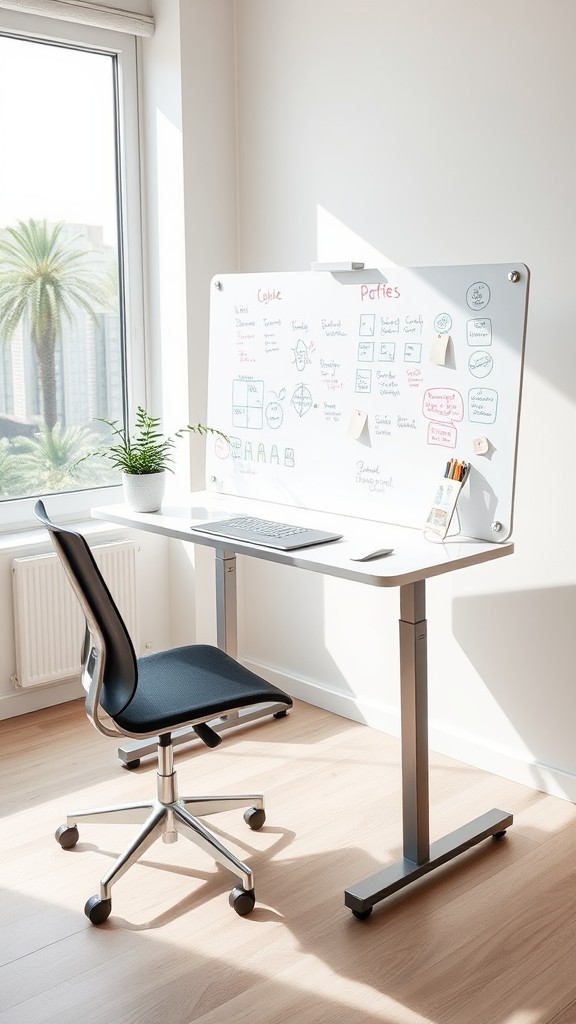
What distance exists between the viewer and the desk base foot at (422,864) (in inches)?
94.3

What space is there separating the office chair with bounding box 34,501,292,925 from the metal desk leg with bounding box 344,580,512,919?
0.30 meters

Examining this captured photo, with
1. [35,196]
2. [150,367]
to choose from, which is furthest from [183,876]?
[35,196]

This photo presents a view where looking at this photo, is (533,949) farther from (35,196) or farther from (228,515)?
(35,196)

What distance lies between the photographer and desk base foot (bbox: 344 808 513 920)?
2395 millimetres

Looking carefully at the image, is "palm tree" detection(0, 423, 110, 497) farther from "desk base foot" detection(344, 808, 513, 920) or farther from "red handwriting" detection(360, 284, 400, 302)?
"desk base foot" detection(344, 808, 513, 920)

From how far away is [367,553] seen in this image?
8.01 feet

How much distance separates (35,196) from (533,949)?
289 cm

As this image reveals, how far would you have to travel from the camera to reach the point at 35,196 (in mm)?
3604

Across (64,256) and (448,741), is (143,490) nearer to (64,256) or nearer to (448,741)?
(64,256)

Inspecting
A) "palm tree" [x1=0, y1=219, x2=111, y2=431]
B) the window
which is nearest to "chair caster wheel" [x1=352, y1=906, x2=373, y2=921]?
the window

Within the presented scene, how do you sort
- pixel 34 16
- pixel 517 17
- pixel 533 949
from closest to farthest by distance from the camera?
pixel 533 949
pixel 517 17
pixel 34 16

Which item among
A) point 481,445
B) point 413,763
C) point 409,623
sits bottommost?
point 413,763

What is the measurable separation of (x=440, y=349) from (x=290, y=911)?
146cm

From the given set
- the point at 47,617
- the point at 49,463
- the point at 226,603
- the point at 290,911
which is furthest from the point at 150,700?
the point at 49,463
